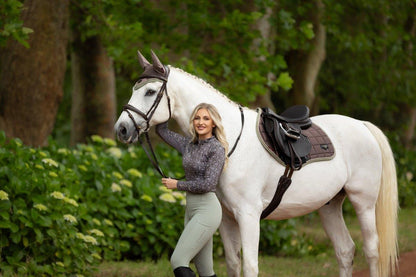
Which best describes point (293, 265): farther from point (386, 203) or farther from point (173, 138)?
point (173, 138)

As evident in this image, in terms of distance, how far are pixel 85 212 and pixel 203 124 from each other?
259cm

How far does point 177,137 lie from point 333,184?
55.2 inches

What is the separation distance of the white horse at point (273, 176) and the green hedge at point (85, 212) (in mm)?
1825

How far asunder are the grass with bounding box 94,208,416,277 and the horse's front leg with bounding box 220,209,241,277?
6.02 ft

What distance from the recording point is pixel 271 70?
9750mm

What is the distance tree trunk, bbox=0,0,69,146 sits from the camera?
8680 millimetres

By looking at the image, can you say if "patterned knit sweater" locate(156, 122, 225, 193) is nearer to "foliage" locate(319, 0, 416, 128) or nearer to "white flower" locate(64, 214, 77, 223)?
"white flower" locate(64, 214, 77, 223)

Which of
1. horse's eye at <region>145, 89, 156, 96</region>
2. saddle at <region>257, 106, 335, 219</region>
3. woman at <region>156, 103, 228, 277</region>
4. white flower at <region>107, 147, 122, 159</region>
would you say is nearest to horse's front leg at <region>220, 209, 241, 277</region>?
saddle at <region>257, 106, 335, 219</region>

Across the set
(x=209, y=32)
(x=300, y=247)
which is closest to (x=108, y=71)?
(x=209, y=32)

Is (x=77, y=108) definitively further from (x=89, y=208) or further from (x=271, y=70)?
(x=89, y=208)

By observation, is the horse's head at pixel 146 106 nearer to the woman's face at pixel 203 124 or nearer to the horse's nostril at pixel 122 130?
the horse's nostril at pixel 122 130

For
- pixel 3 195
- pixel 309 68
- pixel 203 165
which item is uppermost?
pixel 309 68

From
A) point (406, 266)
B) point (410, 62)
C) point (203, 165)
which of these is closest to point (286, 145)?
point (203, 165)

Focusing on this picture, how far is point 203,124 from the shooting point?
4523 millimetres
